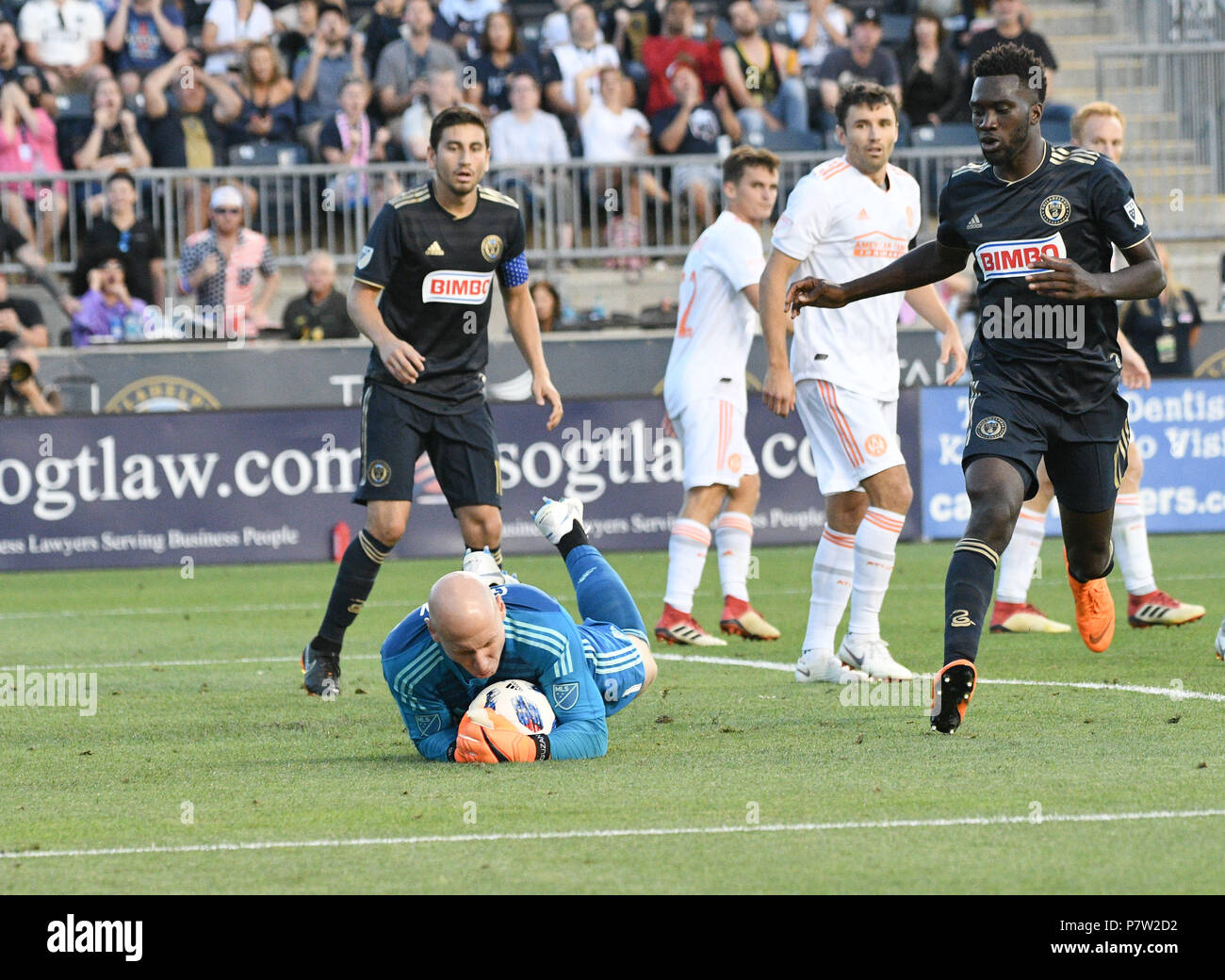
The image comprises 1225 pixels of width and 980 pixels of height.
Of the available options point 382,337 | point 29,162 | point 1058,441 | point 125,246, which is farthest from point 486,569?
point 29,162

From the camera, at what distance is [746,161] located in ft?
33.0

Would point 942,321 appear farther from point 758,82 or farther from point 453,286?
point 758,82

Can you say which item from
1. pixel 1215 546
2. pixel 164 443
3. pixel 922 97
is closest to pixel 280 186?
pixel 164 443

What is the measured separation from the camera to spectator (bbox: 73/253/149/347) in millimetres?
17875

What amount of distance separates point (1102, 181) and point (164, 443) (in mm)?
10370

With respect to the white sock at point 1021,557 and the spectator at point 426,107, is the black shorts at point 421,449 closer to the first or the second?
the white sock at point 1021,557

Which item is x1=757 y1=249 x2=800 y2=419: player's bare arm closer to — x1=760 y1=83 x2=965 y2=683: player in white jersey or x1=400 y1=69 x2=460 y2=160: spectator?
x1=760 y1=83 x2=965 y2=683: player in white jersey

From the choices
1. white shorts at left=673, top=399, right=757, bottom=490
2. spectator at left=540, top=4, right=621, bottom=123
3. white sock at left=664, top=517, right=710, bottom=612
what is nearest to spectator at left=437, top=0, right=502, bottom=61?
spectator at left=540, top=4, right=621, bottom=123

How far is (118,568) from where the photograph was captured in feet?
51.0

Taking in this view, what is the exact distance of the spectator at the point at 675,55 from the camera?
20453mm

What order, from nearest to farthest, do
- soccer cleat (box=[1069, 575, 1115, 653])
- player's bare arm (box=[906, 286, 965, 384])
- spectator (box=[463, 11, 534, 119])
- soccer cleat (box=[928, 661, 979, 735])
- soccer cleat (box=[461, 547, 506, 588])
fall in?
soccer cleat (box=[928, 661, 979, 735]) < soccer cleat (box=[461, 547, 506, 588]) < soccer cleat (box=[1069, 575, 1115, 653]) < player's bare arm (box=[906, 286, 965, 384]) < spectator (box=[463, 11, 534, 119])

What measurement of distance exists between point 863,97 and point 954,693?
3.30m

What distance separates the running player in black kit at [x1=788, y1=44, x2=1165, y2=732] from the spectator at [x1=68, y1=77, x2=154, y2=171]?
46.1 feet

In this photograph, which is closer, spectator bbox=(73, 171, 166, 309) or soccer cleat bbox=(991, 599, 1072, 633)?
soccer cleat bbox=(991, 599, 1072, 633)
